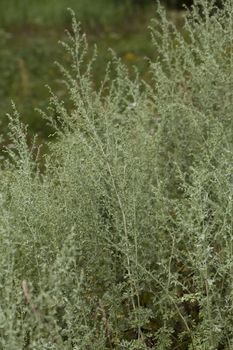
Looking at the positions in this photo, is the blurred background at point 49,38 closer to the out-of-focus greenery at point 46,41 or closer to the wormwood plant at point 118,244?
the out-of-focus greenery at point 46,41

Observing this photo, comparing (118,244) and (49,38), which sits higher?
(49,38)

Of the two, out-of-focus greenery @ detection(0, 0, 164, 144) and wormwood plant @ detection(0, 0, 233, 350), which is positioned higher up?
out-of-focus greenery @ detection(0, 0, 164, 144)

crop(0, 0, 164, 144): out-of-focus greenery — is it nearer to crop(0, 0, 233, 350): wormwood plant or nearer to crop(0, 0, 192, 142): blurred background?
crop(0, 0, 192, 142): blurred background

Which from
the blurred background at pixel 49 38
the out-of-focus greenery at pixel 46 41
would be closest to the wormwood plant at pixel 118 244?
the out-of-focus greenery at pixel 46 41

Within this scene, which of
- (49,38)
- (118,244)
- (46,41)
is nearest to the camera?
(118,244)

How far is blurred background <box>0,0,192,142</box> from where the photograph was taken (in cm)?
820

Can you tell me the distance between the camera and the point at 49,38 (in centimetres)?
1066

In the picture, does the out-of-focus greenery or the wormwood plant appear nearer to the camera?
the wormwood plant

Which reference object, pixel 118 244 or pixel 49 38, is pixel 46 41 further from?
pixel 118 244

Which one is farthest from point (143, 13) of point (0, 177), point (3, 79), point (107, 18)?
point (0, 177)

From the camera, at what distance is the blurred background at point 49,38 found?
26.9 feet

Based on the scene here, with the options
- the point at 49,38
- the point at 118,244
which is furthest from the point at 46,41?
the point at 118,244

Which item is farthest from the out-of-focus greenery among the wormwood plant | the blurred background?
the wormwood plant

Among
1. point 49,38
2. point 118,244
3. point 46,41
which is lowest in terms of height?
point 118,244
